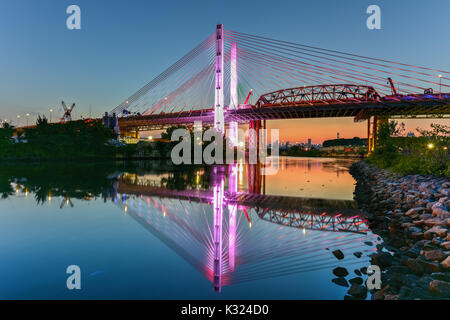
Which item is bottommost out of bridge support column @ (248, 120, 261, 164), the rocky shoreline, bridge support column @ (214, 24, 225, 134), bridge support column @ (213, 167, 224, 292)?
bridge support column @ (213, 167, 224, 292)

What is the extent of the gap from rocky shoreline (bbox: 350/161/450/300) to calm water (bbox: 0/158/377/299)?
548 millimetres

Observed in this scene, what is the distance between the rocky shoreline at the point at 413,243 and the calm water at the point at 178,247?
55cm

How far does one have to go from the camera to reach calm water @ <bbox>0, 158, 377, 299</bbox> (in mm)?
4820

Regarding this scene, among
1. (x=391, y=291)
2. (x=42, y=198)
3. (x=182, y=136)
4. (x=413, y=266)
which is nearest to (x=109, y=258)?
(x=391, y=291)

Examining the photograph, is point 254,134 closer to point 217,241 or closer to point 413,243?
point 217,241

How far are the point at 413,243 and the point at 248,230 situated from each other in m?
4.40

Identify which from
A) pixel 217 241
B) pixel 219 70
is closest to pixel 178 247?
pixel 217 241

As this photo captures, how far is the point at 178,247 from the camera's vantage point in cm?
704

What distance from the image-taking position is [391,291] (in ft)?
13.8

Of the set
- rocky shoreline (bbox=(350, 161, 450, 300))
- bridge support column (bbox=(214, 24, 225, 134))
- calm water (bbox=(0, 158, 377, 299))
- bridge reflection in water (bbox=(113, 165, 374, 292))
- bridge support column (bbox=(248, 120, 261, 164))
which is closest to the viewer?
rocky shoreline (bbox=(350, 161, 450, 300))

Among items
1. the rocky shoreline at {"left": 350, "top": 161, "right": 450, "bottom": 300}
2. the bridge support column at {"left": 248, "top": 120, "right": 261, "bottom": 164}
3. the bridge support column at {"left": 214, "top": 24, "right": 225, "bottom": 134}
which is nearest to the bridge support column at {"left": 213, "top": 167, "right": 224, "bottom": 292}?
the rocky shoreline at {"left": 350, "top": 161, "right": 450, "bottom": 300}

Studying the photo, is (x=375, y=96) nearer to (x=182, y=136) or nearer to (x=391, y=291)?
(x=182, y=136)

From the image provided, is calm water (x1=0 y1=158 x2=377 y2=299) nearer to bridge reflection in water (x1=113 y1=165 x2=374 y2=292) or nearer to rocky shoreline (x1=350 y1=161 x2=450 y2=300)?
bridge reflection in water (x1=113 y1=165 x2=374 y2=292)
